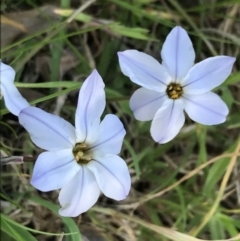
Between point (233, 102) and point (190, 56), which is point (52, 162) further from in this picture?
point (233, 102)

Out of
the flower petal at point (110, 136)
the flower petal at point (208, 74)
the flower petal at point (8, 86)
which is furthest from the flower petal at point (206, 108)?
the flower petal at point (8, 86)

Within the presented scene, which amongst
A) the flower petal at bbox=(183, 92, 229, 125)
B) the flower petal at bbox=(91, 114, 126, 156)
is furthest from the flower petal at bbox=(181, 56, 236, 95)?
the flower petal at bbox=(91, 114, 126, 156)

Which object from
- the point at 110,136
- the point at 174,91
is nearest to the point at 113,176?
the point at 110,136

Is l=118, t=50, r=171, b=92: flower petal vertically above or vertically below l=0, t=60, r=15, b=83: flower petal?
below

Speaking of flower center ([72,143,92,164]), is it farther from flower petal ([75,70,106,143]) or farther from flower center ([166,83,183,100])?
flower center ([166,83,183,100])

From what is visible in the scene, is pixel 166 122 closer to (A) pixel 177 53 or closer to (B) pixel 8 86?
(A) pixel 177 53

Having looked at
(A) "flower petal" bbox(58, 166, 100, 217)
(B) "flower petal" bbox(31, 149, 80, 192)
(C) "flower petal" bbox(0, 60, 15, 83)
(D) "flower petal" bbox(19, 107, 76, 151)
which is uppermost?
(C) "flower petal" bbox(0, 60, 15, 83)
